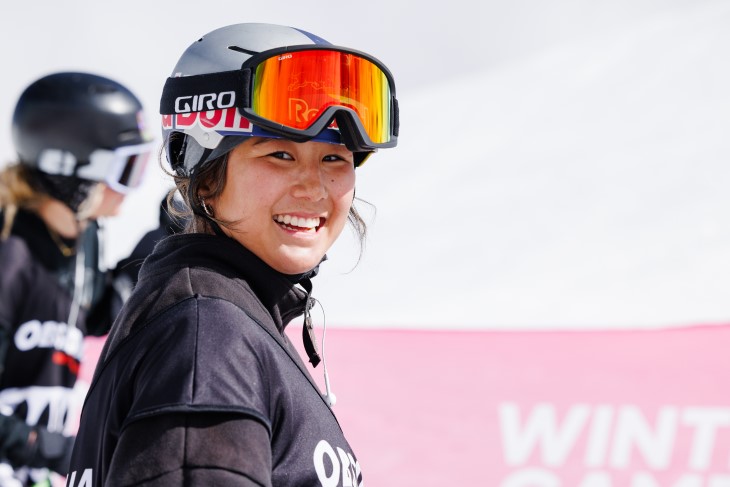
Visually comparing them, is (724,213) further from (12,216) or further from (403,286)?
(12,216)

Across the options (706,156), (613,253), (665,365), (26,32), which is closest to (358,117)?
(665,365)

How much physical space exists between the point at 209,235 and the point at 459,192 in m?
7.03

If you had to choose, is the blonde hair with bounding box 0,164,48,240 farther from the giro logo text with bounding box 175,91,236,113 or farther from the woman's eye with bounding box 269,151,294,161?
the woman's eye with bounding box 269,151,294,161

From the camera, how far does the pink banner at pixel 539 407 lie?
4.48 meters

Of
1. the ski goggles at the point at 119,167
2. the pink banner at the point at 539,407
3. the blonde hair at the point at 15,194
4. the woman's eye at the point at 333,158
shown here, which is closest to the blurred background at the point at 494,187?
the pink banner at the point at 539,407

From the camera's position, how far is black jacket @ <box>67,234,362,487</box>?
1.26 metres

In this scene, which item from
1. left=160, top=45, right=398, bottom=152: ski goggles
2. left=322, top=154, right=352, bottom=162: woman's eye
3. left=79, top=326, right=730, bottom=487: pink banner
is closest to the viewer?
left=160, top=45, right=398, bottom=152: ski goggles

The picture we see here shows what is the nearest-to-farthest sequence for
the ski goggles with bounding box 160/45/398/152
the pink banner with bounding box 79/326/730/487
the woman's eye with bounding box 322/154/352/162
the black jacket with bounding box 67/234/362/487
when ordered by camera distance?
the black jacket with bounding box 67/234/362/487
the ski goggles with bounding box 160/45/398/152
the woman's eye with bounding box 322/154/352/162
the pink banner with bounding box 79/326/730/487

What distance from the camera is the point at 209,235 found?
1583 mm

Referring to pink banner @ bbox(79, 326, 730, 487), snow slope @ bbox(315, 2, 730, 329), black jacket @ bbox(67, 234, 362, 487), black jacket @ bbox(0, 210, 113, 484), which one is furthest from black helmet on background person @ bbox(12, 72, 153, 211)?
black jacket @ bbox(67, 234, 362, 487)

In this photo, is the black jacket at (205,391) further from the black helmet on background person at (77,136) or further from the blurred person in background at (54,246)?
the black helmet on background person at (77,136)

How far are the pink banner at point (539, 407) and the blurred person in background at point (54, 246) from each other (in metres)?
1.46

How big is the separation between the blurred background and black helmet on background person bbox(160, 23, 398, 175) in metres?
3.16

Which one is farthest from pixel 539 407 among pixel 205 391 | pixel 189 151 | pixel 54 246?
pixel 205 391
